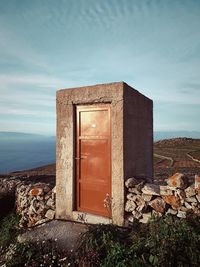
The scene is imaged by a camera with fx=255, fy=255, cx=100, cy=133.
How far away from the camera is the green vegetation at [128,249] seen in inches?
142

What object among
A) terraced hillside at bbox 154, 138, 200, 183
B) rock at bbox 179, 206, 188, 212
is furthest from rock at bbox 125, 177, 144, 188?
terraced hillside at bbox 154, 138, 200, 183

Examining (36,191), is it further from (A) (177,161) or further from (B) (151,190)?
(A) (177,161)

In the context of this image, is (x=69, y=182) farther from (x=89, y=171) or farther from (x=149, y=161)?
(x=149, y=161)

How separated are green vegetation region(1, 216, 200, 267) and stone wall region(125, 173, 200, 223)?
0.31 m

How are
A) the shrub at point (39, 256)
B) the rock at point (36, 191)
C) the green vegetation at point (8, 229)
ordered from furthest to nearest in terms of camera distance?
the rock at point (36, 191) → the green vegetation at point (8, 229) → the shrub at point (39, 256)

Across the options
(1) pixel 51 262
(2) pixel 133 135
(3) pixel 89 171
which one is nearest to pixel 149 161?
(2) pixel 133 135

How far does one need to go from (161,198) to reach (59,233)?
7.04ft

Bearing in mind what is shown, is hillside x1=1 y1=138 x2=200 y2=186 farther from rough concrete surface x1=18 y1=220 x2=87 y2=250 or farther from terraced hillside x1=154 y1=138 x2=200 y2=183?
rough concrete surface x1=18 y1=220 x2=87 y2=250

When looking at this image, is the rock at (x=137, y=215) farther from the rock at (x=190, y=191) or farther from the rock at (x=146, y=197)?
the rock at (x=190, y=191)

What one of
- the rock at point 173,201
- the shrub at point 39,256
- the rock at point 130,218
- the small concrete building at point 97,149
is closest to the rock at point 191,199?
the rock at point 173,201

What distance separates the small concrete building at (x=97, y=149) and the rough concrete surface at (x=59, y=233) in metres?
0.41

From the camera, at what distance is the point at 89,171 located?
5809 mm

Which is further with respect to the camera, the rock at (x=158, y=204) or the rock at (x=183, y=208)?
the rock at (x=158, y=204)

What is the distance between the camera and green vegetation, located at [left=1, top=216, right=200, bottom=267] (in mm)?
3598
